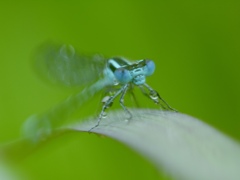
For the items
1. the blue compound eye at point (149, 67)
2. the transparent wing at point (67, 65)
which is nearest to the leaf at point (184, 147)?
the blue compound eye at point (149, 67)

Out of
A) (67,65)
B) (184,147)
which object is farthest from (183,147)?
(67,65)

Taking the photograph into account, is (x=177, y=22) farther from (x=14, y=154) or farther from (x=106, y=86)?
(x=14, y=154)

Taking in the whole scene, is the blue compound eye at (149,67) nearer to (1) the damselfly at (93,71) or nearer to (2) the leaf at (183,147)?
(1) the damselfly at (93,71)

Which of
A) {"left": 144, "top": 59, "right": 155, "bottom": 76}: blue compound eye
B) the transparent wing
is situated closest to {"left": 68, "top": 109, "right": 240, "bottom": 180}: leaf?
{"left": 144, "top": 59, "right": 155, "bottom": 76}: blue compound eye

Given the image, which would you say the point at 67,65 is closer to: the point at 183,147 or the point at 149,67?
the point at 149,67

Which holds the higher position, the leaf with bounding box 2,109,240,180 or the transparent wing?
the transparent wing

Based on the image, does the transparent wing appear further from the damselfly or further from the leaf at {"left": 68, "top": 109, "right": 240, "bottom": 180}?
the leaf at {"left": 68, "top": 109, "right": 240, "bottom": 180}

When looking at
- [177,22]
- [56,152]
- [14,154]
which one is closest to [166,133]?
[14,154]
